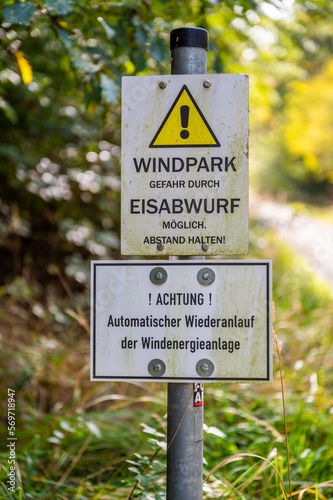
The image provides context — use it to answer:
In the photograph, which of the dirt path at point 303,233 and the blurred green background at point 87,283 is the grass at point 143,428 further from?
the dirt path at point 303,233

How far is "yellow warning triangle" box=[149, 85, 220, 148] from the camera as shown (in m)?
1.40

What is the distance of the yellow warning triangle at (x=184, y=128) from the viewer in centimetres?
140

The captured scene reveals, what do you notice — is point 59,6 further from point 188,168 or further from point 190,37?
point 188,168

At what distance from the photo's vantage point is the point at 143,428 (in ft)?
7.97

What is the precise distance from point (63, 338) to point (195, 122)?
2.97m

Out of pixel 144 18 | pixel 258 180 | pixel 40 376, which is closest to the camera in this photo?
pixel 144 18

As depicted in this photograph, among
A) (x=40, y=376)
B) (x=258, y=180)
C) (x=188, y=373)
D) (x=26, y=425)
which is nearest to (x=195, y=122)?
(x=188, y=373)

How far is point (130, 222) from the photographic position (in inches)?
56.2

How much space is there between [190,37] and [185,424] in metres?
1.06

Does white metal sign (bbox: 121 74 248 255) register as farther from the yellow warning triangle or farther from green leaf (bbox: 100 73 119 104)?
green leaf (bbox: 100 73 119 104)

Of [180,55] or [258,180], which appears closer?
[180,55]

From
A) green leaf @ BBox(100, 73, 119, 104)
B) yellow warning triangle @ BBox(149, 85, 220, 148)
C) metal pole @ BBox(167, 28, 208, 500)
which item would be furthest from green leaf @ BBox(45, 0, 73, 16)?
yellow warning triangle @ BBox(149, 85, 220, 148)

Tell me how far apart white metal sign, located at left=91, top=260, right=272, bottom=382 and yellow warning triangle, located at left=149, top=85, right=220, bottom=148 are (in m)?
0.33

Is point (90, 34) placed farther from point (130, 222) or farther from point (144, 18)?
point (130, 222)
